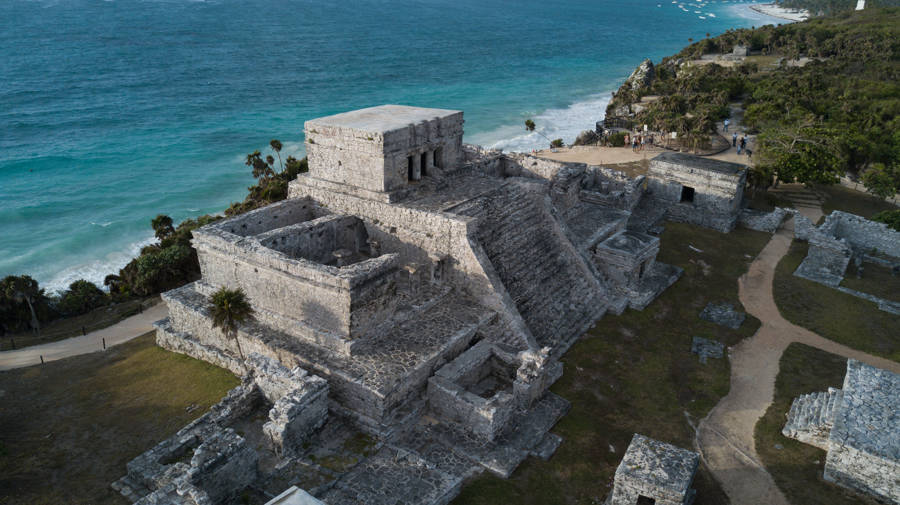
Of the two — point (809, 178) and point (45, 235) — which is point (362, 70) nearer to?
point (45, 235)

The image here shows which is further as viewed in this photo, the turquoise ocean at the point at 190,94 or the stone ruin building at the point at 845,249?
the turquoise ocean at the point at 190,94

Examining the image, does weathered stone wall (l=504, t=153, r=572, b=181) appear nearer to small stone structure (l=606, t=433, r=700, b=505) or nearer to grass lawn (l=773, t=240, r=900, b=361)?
grass lawn (l=773, t=240, r=900, b=361)

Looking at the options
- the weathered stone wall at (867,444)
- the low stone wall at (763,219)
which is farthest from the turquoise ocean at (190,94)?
the weathered stone wall at (867,444)

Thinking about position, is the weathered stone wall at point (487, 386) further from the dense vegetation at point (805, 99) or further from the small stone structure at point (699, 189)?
the dense vegetation at point (805, 99)

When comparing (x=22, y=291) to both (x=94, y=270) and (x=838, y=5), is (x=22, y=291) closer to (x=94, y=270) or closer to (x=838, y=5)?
(x=94, y=270)

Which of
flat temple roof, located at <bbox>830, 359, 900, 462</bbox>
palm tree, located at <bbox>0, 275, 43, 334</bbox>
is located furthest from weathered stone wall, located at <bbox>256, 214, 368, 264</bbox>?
flat temple roof, located at <bbox>830, 359, 900, 462</bbox>

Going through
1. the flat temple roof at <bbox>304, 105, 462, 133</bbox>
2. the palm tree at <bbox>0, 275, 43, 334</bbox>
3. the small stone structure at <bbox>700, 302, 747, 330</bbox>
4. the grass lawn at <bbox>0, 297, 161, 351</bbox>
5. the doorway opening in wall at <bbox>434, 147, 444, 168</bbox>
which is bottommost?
the grass lawn at <bbox>0, 297, 161, 351</bbox>
